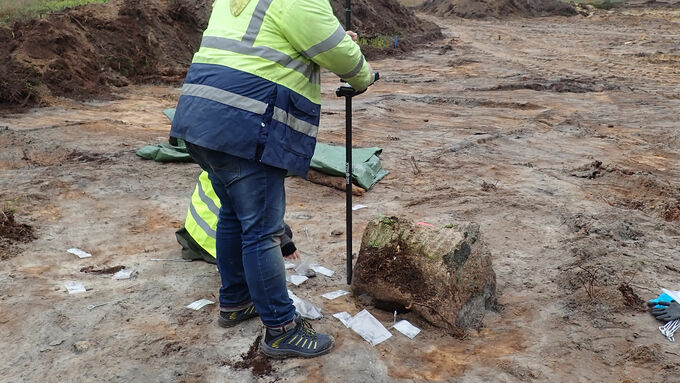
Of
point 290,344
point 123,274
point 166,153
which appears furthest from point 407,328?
point 166,153

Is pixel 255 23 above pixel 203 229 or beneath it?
above

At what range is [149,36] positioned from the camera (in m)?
14.3

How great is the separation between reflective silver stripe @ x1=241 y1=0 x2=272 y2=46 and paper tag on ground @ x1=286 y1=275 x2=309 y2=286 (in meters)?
1.81

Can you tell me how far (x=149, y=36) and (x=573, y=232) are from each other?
40.2 feet

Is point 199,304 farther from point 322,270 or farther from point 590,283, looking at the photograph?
point 590,283

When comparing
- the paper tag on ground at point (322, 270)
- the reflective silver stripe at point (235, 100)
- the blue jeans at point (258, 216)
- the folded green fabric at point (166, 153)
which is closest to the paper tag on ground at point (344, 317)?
the blue jeans at point (258, 216)

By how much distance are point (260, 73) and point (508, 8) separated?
112 ft

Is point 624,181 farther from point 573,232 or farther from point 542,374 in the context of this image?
point 542,374

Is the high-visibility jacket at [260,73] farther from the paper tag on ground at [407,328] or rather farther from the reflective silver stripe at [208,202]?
the reflective silver stripe at [208,202]

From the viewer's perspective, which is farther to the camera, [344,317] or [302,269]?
[302,269]

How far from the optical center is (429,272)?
11.0 ft

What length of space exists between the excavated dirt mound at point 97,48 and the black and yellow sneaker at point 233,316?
27.9ft

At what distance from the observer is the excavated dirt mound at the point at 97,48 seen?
10898mm

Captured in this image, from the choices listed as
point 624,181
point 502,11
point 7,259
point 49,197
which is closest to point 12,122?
point 49,197
